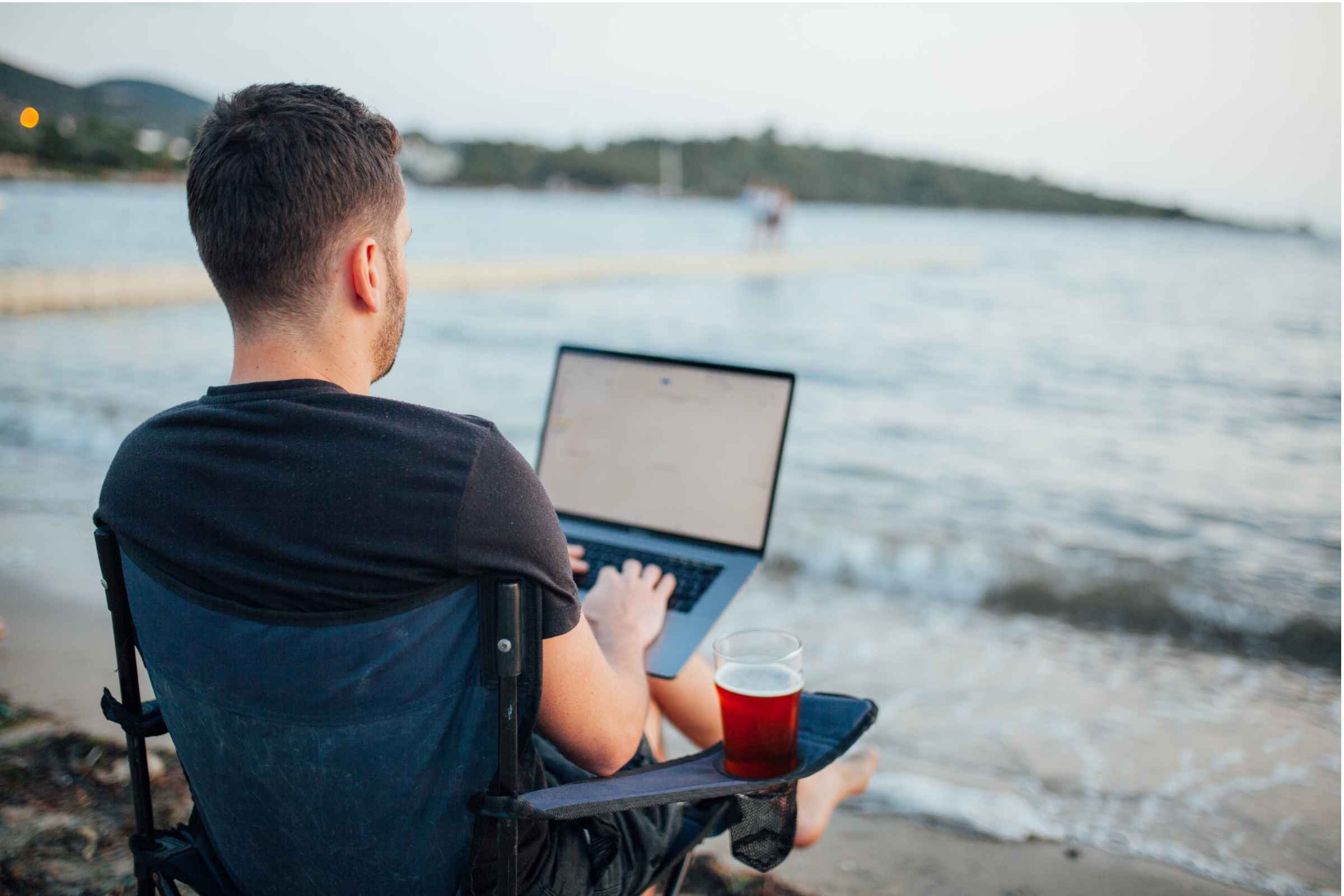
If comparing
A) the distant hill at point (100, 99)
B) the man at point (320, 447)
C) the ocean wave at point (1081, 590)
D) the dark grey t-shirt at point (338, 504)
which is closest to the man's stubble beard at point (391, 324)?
the man at point (320, 447)

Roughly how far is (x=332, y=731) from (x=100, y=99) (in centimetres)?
619

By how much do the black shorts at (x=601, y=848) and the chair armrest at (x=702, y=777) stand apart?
53 mm

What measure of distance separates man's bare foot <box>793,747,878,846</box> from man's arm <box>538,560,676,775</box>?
0.55m

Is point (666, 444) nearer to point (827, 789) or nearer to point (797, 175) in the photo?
point (827, 789)

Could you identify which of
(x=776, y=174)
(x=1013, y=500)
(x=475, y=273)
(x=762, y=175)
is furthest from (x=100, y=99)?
(x=776, y=174)

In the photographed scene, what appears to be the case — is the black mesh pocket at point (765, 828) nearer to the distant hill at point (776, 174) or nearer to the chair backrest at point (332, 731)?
the chair backrest at point (332, 731)

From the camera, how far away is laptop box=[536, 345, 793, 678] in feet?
5.99

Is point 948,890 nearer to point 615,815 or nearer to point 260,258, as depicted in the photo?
point 615,815

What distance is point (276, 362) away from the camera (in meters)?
1.07

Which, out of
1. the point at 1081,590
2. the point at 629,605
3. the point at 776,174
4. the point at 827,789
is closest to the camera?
the point at 629,605

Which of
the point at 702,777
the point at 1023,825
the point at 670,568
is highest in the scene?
the point at 670,568

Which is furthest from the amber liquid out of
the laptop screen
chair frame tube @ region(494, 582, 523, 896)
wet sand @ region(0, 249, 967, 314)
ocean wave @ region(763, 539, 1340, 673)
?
wet sand @ region(0, 249, 967, 314)

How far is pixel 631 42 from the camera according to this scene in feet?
29.0

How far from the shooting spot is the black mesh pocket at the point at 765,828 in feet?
4.27
